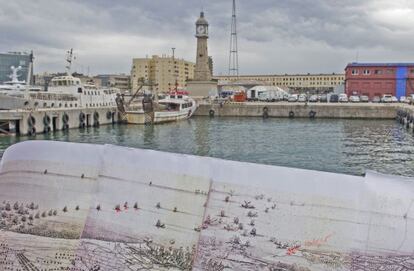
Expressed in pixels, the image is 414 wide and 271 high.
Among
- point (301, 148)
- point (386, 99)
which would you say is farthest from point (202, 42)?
point (301, 148)

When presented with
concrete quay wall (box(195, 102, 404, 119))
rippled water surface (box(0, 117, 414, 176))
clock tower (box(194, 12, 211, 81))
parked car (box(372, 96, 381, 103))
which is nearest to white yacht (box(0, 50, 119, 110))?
rippled water surface (box(0, 117, 414, 176))

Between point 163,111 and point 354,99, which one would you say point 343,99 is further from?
point 163,111

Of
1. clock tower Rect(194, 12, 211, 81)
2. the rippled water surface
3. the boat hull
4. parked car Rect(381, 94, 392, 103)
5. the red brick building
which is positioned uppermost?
clock tower Rect(194, 12, 211, 81)

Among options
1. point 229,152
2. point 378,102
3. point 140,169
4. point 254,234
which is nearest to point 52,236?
point 140,169

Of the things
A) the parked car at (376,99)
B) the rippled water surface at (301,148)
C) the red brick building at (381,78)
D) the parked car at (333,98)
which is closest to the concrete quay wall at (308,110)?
the parked car at (376,99)

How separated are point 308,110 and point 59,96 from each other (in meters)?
34.4

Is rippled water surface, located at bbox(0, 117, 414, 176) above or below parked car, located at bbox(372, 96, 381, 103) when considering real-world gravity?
below

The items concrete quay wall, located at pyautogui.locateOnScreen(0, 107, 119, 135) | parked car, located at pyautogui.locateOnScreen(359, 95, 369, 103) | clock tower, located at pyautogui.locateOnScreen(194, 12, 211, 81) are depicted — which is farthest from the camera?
clock tower, located at pyautogui.locateOnScreen(194, 12, 211, 81)

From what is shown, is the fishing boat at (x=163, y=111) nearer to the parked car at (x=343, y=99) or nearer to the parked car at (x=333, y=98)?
the parked car at (x=343, y=99)

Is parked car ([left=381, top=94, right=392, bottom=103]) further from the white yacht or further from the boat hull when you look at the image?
the white yacht

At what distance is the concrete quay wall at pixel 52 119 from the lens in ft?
118

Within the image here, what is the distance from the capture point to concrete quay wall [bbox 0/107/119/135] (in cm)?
3609

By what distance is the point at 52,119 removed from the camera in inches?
1608

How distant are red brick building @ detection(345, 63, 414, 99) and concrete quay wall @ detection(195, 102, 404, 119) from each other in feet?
29.1
